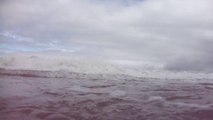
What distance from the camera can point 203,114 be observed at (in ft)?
7.88

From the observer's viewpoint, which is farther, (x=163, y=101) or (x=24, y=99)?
(x=163, y=101)

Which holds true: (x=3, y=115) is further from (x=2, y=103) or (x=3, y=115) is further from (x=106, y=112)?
(x=106, y=112)

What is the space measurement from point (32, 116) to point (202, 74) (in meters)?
6.37

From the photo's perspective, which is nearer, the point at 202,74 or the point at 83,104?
the point at 83,104

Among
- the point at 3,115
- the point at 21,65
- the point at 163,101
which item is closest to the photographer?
the point at 3,115

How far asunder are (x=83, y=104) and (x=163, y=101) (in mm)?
883

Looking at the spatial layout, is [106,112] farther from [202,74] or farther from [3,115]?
[202,74]

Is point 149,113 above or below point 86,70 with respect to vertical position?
below

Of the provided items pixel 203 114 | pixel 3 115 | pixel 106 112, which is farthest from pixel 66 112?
pixel 203 114

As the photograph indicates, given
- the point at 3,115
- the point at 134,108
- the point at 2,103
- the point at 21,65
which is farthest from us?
the point at 21,65

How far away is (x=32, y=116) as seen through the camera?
2092mm

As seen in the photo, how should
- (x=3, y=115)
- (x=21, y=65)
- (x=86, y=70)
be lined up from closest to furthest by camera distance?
1. (x=3, y=115)
2. (x=21, y=65)
3. (x=86, y=70)

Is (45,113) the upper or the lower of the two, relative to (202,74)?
lower

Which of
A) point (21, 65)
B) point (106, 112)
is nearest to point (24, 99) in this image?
point (106, 112)
